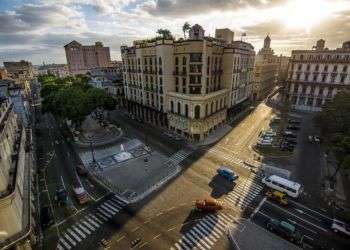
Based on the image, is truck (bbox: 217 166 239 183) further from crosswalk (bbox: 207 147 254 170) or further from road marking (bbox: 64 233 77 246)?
road marking (bbox: 64 233 77 246)

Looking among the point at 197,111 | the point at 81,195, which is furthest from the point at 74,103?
the point at 197,111

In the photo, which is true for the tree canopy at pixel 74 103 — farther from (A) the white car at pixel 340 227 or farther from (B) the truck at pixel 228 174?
(A) the white car at pixel 340 227

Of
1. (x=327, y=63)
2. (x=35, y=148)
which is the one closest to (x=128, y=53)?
(x=35, y=148)

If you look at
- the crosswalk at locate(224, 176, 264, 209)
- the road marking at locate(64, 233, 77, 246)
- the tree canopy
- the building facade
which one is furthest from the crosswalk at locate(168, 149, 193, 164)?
the building facade

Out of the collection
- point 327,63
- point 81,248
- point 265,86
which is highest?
point 327,63

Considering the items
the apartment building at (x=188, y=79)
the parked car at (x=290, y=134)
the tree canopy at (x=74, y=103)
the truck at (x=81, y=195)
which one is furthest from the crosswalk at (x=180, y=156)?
the parked car at (x=290, y=134)

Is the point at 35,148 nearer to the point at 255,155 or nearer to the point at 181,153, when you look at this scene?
the point at 181,153

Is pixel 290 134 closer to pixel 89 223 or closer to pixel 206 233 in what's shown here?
pixel 206 233
